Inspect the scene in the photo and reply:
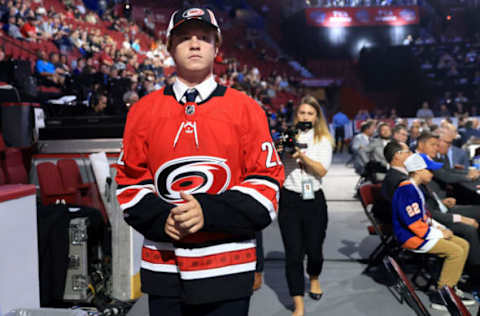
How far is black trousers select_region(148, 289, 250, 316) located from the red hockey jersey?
0.10 ft

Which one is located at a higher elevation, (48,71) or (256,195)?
(48,71)

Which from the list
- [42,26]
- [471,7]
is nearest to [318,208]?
[42,26]

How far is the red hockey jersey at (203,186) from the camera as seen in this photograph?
1.27 metres

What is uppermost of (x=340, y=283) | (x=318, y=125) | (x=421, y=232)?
(x=318, y=125)

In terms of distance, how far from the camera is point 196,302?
1261 millimetres

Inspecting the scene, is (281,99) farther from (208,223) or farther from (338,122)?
(208,223)

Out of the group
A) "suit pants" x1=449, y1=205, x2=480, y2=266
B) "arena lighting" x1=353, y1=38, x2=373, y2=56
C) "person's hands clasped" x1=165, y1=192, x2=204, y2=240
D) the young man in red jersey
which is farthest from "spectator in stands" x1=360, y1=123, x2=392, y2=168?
"arena lighting" x1=353, y1=38, x2=373, y2=56

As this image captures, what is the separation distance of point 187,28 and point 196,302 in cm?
82

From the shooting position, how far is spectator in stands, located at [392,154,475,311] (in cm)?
324

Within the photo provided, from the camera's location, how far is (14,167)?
359 centimetres

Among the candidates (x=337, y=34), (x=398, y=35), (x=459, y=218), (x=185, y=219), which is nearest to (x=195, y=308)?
(x=185, y=219)

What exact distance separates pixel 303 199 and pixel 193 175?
73.7 inches

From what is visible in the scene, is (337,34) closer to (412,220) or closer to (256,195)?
(412,220)

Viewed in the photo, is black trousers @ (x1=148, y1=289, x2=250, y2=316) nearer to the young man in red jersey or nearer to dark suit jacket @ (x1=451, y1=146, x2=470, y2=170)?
the young man in red jersey
